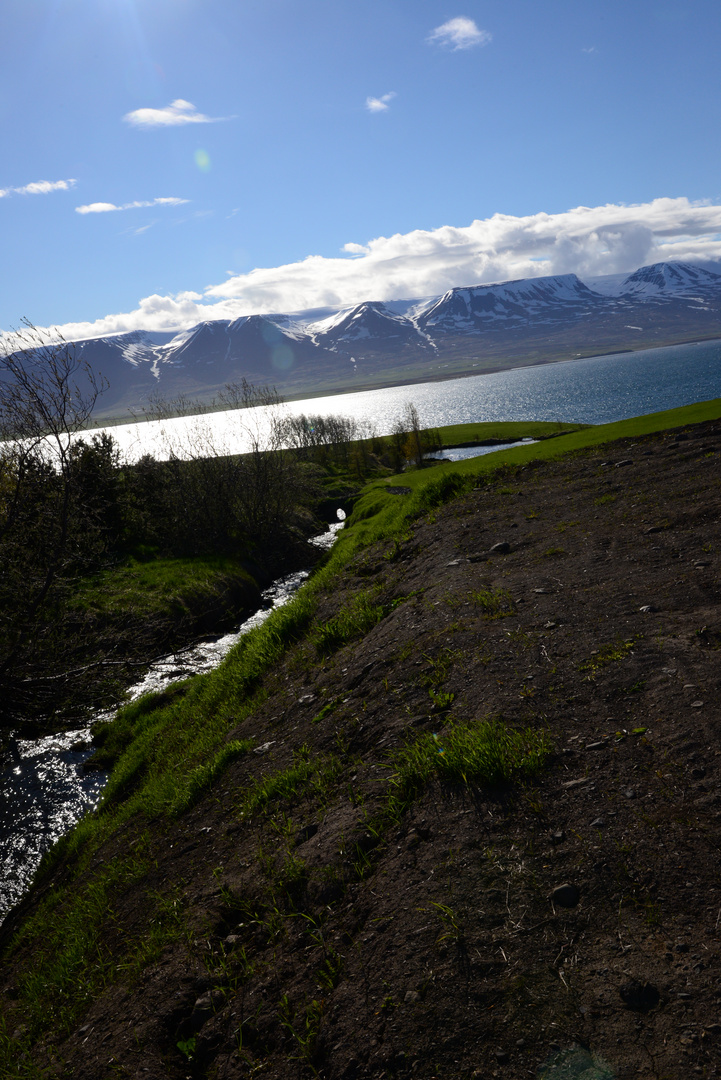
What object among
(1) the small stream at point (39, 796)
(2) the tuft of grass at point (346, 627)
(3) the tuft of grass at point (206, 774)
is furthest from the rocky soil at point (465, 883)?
(1) the small stream at point (39, 796)

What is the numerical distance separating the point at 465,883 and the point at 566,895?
2.71ft

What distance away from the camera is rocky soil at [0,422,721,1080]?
3727mm

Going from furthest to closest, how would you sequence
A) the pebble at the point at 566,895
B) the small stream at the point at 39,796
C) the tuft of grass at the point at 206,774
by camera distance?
the small stream at the point at 39,796
the tuft of grass at the point at 206,774
the pebble at the point at 566,895

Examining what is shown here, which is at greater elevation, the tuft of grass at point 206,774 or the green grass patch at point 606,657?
the green grass patch at point 606,657

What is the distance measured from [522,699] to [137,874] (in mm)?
6107

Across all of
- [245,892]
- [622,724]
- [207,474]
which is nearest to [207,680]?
[245,892]

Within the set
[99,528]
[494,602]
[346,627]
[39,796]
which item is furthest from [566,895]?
[39,796]

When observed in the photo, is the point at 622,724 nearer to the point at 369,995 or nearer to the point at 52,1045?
the point at 369,995

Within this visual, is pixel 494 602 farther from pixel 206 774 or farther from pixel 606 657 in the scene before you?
pixel 206 774

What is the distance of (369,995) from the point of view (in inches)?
168

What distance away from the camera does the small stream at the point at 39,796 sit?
12.4m

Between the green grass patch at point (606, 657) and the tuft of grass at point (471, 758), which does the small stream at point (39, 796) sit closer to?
the tuft of grass at point (471, 758)

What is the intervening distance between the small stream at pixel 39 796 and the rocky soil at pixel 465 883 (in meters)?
3.97

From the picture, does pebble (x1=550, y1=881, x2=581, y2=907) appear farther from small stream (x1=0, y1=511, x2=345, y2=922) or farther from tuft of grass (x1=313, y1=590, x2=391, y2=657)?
small stream (x1=0, y1=511, x2=345, y2=922)
